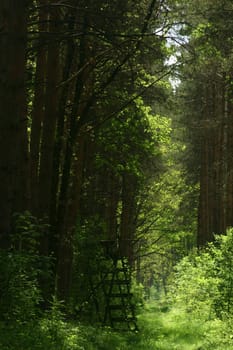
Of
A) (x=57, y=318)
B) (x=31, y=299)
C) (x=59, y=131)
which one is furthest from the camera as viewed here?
(x=59, y=131)

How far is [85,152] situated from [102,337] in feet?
22.7

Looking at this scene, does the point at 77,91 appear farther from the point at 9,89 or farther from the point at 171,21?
the point at 9,89

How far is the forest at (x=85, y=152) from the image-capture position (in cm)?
767

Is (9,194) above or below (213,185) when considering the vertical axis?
below

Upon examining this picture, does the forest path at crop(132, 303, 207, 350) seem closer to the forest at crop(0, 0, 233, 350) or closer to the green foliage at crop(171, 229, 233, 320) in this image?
the forest at crop(0, 0, 233, 350)

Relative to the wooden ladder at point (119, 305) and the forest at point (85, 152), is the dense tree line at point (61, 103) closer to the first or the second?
the forest at point (85, 152)

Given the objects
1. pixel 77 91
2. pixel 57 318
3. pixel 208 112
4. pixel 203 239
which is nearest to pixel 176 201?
pixel 203 239

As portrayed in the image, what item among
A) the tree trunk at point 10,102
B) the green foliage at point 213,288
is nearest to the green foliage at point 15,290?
the tree trunk at point 10,102

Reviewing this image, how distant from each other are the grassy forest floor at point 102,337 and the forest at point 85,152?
0.11 ft

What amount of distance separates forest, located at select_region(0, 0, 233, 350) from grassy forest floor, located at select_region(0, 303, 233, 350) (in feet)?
0.11

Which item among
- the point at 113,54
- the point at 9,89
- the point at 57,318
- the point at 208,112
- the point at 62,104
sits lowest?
the point at 57,318

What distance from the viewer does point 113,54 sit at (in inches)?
465

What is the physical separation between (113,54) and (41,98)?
1.85 meters

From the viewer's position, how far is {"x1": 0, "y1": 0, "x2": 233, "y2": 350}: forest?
25.2 ft
